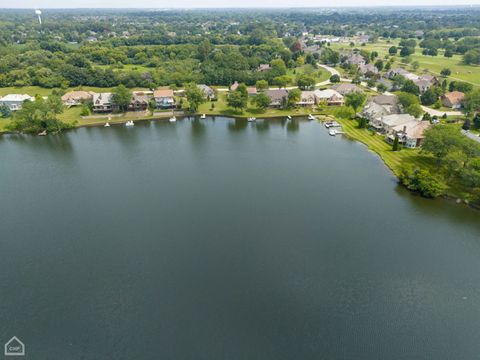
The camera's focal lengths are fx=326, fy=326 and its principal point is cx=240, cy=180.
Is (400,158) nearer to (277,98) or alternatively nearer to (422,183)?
(422,183)

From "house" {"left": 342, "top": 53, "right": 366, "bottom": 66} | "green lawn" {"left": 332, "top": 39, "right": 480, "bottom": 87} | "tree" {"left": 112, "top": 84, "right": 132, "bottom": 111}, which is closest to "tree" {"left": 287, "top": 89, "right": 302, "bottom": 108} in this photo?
"tree" {"left": 112, "top": 84, "right": 132, "bottom": 111}

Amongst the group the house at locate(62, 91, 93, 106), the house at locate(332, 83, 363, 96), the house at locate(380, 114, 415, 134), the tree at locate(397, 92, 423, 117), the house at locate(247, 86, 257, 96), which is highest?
the house at locate(62, 91, 93, 106)

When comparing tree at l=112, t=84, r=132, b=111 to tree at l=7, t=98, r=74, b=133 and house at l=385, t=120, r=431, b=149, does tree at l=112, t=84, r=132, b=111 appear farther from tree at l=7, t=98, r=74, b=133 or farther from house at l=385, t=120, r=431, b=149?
house at l=385, t=120, r=431, b=149

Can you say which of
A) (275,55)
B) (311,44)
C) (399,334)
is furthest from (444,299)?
(311,44)

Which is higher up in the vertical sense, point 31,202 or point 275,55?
point 275,55

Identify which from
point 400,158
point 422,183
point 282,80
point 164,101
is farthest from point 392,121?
point 164,101

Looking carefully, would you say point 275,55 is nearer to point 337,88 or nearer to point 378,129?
point 337,88
